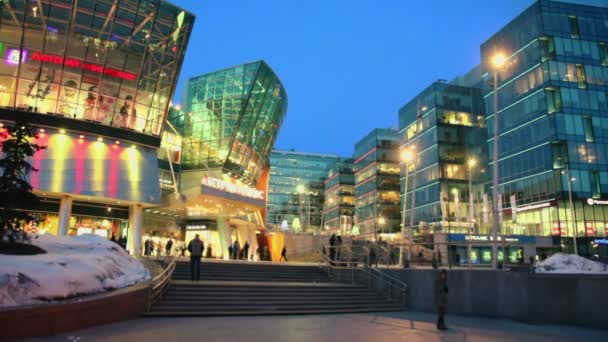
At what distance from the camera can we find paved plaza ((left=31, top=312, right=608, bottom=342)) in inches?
416

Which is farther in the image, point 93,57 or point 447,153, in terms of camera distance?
point 447,153

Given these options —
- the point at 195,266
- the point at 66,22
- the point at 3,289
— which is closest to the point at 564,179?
the point at 195,266

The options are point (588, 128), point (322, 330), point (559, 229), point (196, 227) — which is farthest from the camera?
point (588, 128)

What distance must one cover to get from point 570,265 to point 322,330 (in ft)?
47.0

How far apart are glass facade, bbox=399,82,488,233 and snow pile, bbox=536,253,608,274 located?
158 feet

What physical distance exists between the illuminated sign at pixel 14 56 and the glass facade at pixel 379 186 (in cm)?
7022

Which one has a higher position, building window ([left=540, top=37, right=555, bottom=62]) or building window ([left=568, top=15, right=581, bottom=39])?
building window ([left=568, top=15, right=581, bottom=39])

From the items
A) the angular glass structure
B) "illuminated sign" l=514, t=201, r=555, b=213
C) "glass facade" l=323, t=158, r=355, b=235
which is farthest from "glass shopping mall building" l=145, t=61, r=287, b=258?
"glass facade" l=323, t=158, r=355, b=235

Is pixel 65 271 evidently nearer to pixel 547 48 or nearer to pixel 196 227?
pixel 196 227

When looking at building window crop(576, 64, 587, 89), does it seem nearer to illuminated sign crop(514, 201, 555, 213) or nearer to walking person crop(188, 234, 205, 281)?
illuminated sign crop(514, 201, 555, 213)

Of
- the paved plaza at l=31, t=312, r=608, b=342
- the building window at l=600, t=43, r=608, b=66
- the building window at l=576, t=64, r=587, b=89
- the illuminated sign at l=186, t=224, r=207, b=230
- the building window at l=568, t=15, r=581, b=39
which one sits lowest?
the paved plaza at l=31, t=312, r=608, b=342

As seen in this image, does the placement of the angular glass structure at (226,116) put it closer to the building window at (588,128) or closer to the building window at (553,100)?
the building window at (553,100)

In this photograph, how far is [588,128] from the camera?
54.7 metres

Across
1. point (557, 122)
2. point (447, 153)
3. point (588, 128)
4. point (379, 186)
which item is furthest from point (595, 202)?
point (379, 186)
